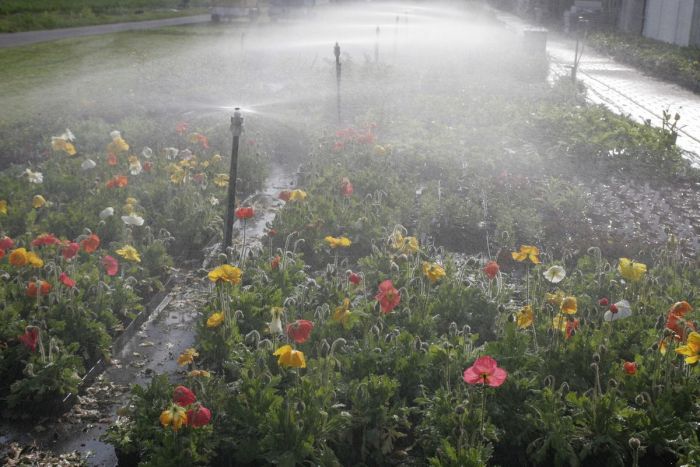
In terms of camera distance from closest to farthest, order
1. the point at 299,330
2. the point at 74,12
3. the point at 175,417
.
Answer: the point at 175,417
the point at 299,330
the point at 74,12

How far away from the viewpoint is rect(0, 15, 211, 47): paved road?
78.0 feet

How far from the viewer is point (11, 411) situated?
4.47 m

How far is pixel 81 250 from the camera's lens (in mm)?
6008

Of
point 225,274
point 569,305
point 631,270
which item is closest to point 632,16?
point 631,270

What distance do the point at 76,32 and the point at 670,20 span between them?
19884 millimetres

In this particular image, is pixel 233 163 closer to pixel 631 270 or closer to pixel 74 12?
pixel 631 270

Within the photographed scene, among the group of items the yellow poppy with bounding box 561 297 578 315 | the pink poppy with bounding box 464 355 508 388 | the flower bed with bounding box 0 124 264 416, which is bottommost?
the flower bed with bounding box 0 124 264 416

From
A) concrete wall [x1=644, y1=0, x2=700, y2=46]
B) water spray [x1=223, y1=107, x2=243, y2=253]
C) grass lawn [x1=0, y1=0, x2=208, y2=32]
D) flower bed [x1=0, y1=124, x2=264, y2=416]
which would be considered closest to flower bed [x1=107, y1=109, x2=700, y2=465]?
water spray [x1=223, y1=107, x2=243, y2=253]

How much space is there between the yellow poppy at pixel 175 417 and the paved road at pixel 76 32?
2121 cm

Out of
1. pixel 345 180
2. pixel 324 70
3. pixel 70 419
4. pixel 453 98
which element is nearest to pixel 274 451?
pixel 70 419

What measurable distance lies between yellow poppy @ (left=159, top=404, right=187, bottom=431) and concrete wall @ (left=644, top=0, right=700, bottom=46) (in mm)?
26174

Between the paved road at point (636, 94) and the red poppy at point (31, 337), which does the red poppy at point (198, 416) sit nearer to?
the red poppy at point (31, 337)

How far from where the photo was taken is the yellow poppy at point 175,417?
350 centimetres

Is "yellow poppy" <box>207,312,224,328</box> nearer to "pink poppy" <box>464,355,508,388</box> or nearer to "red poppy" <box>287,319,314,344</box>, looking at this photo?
"red poppy" <box>287,319,314,344</box>
